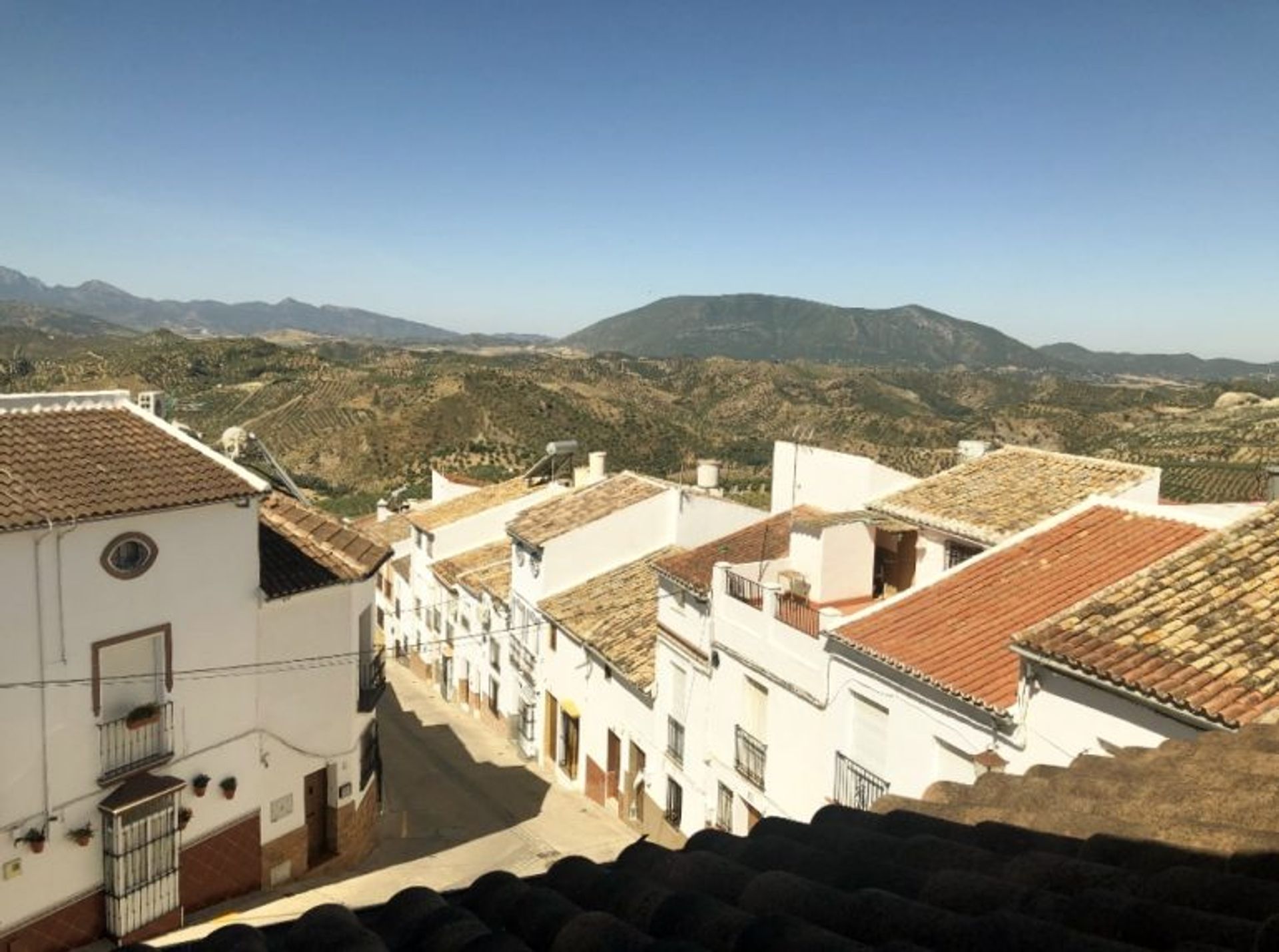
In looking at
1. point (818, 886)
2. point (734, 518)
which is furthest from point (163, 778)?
point (734, 518)

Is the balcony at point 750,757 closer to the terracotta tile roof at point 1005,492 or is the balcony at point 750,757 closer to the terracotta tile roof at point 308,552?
the terracotta tile roof at point 1005,492

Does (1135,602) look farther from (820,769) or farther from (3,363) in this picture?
(3,363)

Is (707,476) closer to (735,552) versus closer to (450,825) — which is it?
(735,552)

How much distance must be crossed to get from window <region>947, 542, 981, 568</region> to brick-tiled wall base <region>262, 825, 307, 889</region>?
1216 centimetres

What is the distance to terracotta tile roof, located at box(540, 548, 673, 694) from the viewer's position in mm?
22234

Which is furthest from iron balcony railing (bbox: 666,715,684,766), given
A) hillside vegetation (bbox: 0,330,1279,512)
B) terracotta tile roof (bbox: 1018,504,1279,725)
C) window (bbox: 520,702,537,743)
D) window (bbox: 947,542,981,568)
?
hillside vegetation (bbox: 0,330,1279,512)

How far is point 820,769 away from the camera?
1523 cm

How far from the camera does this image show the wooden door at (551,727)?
26172 millimetres

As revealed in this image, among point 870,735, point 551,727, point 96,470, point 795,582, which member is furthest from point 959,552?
point 96,470

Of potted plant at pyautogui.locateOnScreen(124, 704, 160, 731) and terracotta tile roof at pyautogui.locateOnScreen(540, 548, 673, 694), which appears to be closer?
potted plant at pyautogui.locateOnScreen(124, 704, 160, 731)

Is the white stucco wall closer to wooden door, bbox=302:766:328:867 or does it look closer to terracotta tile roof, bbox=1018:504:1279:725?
terracotta tile roof, bbox=1018:504:1279:725

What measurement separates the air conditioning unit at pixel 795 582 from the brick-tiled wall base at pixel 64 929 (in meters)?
11.5

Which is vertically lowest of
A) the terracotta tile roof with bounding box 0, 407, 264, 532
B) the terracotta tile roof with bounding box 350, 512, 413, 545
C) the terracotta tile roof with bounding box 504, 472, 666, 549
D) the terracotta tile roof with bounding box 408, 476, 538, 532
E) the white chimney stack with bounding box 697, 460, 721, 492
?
the terracotta tile roof with bounding box 350, 512, 413, 545

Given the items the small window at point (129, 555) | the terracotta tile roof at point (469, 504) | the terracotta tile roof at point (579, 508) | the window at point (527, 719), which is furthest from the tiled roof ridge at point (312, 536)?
the terracotta tile roof at point (469, 504)
